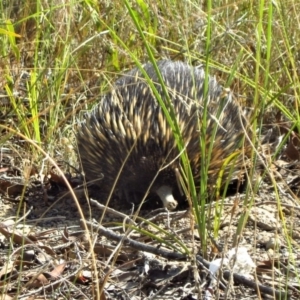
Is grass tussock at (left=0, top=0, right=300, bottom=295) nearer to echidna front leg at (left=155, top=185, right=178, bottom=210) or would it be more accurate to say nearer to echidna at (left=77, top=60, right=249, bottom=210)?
echidna at (left=77, top=60, right=249, bottom=210)

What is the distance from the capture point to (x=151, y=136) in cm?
298

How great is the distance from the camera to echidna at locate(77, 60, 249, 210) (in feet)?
9.64

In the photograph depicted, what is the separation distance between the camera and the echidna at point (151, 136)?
2939 mm

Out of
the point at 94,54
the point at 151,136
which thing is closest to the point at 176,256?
the point at 151,136

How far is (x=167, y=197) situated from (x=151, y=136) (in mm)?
245

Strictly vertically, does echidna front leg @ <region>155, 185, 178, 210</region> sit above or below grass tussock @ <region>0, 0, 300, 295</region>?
below

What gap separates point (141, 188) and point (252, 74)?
38.0 inches

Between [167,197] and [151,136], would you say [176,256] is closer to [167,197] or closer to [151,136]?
[167,197]

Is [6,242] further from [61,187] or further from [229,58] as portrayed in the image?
[229,58]

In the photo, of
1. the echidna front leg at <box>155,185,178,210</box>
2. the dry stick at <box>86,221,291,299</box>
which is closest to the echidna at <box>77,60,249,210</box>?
the echidna front leg at <box>155,185,178,210</box>

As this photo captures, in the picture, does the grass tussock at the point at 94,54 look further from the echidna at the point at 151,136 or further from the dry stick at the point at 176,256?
the dry stick at the point at 176,256

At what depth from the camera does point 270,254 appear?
230 cm

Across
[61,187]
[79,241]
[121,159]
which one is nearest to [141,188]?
[121,159]

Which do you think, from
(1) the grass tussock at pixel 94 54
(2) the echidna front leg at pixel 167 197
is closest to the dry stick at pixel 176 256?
(2) the echidna front leg at pixel 167 197
